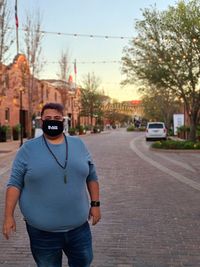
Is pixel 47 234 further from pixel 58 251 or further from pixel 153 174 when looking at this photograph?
pixel 153 174

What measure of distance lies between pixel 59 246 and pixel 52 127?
2.80ft

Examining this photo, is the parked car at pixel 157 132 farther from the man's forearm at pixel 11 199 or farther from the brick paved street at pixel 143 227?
the man's forearm at pixel 11 199

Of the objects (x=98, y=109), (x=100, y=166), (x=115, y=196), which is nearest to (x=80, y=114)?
(x=98, y=109)

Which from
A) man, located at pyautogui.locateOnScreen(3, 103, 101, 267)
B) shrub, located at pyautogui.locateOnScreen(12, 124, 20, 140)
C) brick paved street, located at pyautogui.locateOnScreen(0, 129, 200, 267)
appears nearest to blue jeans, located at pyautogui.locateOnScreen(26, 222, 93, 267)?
man, located at pyautogui.locateOnScreen(3, 103, 101, 267)

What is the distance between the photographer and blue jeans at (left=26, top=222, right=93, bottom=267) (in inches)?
128

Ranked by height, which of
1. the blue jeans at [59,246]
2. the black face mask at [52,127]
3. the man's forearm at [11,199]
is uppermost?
the black face mask at [52,127]

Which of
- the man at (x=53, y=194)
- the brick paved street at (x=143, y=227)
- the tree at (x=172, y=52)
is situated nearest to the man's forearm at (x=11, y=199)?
the man at (x=53, y=194)

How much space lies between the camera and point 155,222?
278 inches

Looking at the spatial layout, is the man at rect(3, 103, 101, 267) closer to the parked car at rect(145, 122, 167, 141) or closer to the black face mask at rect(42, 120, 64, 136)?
the black face mask at rect(42, 120, 64, 136)

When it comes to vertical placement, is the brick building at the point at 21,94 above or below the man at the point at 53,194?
above

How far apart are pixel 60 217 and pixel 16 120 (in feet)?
139

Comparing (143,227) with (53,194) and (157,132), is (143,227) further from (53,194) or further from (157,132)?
(157,132)

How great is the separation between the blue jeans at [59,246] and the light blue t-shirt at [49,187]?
65 millimetres

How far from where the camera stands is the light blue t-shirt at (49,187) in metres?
3.20
